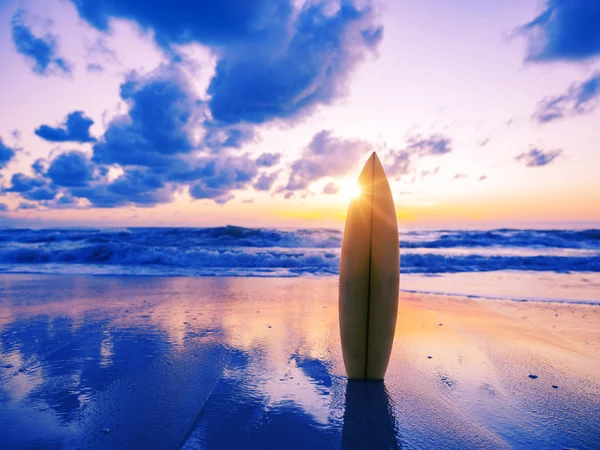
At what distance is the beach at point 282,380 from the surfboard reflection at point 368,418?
1 cm

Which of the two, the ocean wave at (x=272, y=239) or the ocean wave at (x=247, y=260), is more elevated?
the ocean wave at (x=272, y=239)

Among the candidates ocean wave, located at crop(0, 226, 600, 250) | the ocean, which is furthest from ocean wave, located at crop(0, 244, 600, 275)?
ocean wave, located at crop(0, 226, 600, 250)

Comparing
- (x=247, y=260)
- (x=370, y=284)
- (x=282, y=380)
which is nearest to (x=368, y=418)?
(x=282, y=380)

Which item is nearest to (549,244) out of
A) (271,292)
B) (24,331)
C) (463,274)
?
(463,274)

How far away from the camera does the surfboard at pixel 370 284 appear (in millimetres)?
2861

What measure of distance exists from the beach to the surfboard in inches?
9.5

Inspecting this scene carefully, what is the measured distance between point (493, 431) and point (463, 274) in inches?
328

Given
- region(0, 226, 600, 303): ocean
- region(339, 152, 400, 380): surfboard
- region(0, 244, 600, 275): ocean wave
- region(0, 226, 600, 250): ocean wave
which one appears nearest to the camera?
region(339, 152, 400, 380): surfboard

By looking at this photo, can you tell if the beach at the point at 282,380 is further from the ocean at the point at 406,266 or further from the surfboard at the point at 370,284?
the ocean at the point at 406,266

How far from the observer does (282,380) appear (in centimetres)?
286

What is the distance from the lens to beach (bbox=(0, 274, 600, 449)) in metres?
2.15

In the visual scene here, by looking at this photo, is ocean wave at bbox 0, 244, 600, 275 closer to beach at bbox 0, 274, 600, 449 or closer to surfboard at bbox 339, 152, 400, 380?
beach at bbox 0, 274, 600, 449

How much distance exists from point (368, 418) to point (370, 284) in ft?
3.09

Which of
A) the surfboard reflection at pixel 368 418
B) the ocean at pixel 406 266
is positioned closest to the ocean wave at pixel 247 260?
the ocean at pixel 406 266
